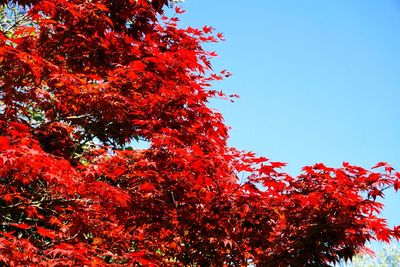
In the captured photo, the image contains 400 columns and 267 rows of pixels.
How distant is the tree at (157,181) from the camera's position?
5.46 metres

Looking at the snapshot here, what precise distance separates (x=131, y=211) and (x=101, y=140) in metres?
2.71

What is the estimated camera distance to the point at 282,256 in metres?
5.77

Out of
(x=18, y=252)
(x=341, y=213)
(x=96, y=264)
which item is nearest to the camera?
(x=18, y=252)

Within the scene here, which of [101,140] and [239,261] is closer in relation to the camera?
[239,261]

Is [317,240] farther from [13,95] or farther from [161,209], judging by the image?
[13,95]

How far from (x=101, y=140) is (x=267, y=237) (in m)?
4.18

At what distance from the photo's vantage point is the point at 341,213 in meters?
5.58

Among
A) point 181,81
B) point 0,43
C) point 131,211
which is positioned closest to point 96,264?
point 131,211

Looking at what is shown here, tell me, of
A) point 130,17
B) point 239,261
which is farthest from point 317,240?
point 130,17

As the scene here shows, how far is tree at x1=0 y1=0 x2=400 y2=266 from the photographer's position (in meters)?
5.46

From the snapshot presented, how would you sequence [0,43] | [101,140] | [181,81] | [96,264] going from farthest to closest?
1. [101,140]
2. [181,81]
3. [0,43]
4. [96,264]

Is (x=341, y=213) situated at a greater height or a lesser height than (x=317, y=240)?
greater

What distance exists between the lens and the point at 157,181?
585 cm

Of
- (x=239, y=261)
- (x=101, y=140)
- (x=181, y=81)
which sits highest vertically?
(x=181, y=81)
